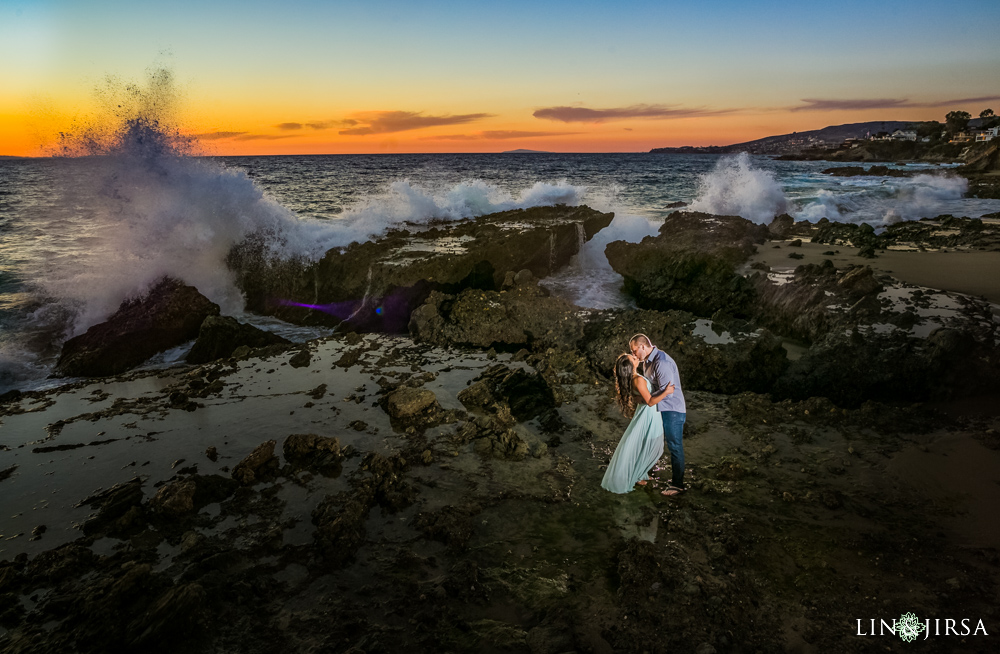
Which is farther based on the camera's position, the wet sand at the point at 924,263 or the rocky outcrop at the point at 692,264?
the rocky outcrop at the point at 692,264

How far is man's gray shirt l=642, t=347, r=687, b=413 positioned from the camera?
430cm

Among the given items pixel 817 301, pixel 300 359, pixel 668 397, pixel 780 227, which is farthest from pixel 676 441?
pixel 780 227

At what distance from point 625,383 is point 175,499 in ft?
13.2

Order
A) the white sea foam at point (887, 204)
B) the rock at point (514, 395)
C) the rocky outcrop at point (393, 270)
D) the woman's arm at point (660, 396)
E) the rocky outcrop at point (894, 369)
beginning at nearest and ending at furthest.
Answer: the woman's arm at point (660, 396), the rocky outcrop at point (894, 369), the rock at point (514, 395), the rocky outcrop at point (393, 270), the white sea foam at point (887, 204)

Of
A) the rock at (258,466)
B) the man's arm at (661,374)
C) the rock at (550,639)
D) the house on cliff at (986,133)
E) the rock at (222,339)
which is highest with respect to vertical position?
the house on cliff at (986,133)

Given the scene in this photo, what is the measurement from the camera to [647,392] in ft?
13.9

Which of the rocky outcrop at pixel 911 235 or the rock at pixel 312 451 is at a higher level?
the rocky outcrop at pixel 911 235

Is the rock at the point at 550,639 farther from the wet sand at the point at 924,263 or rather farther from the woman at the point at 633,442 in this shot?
the wet sand at the point at 924,263

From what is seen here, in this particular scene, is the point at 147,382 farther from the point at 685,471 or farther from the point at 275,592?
the point at 685,471

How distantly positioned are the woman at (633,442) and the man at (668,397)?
85 mm

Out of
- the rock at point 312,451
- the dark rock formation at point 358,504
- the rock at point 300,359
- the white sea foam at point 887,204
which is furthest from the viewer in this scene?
the white sea foam at point 887,204

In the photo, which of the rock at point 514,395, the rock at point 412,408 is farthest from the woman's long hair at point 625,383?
the rock at point 412,408

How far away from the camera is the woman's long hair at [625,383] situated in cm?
441

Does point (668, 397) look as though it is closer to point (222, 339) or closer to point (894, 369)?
point (894, 369)
